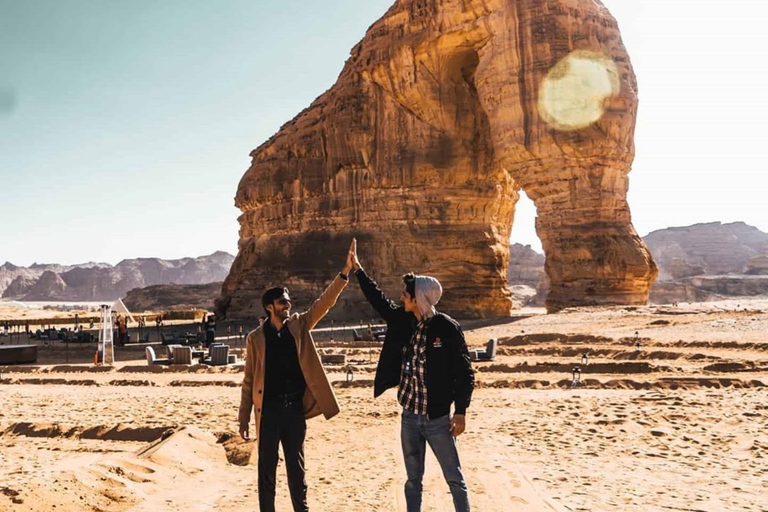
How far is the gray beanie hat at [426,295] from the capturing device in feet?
13.8

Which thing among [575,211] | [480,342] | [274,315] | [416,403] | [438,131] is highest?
[438,131]

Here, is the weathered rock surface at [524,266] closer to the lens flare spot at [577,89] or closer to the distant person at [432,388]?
the lens flare spot at [577,89]

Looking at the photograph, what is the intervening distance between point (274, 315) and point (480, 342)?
19274 mm

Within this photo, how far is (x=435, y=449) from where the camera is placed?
418 centimetres

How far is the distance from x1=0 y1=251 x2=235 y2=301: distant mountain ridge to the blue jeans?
17158cm

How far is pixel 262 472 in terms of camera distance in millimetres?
4426

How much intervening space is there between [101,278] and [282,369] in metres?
182

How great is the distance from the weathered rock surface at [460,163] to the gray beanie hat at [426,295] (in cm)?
2877

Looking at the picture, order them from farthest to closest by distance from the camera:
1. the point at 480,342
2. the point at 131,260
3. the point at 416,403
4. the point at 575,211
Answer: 1. the point at 131,260
2. the point at 575,211
3. the point at 480,342
4. the point at 416,403

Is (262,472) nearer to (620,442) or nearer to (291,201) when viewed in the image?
(620,442)

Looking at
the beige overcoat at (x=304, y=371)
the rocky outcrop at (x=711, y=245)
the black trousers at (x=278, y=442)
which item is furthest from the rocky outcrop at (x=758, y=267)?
the black trousers at (x=278, y=442)

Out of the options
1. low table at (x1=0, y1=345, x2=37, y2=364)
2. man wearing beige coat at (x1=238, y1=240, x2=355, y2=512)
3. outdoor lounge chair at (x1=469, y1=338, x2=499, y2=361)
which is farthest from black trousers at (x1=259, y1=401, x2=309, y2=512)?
low table at (x1=0, y1=345, x2=37, y2=364)

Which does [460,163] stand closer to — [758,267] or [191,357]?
[191,357]

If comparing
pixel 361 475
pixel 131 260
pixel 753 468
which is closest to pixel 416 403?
pixel 361 475
